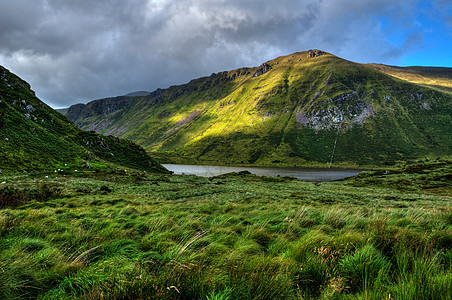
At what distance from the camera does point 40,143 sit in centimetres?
4366

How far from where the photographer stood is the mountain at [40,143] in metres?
36.4

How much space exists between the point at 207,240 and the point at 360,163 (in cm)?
20891

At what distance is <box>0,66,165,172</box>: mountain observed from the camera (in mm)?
36406

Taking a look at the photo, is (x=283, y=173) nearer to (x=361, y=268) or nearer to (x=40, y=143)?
(x=40, y=143)

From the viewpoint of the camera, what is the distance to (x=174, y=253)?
3457 mm

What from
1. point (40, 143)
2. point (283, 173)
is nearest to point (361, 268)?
point (40, 143)

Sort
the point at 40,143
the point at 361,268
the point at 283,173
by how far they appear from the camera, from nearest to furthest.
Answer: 1. the point at 361,268
2. the point at 40,143
3. the point at 283,173

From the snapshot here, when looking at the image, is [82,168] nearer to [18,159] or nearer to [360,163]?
[18,159]

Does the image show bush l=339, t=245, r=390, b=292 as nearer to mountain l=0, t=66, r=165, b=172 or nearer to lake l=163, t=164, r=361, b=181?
mountain l=0, t=66, r=165, b=172

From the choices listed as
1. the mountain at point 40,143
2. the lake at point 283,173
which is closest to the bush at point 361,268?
the mountain at point 40,143

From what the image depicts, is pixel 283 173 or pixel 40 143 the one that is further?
pixel 283 173

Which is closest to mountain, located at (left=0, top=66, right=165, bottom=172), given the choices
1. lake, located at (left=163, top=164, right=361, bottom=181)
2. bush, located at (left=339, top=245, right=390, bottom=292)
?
lake, located at (left=163, top=164, right=361, bottom=181)

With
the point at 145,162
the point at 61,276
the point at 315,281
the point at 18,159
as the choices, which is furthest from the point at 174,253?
the point at 145,162

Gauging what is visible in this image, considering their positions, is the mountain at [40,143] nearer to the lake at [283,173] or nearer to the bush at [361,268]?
the lake at [283,173]
